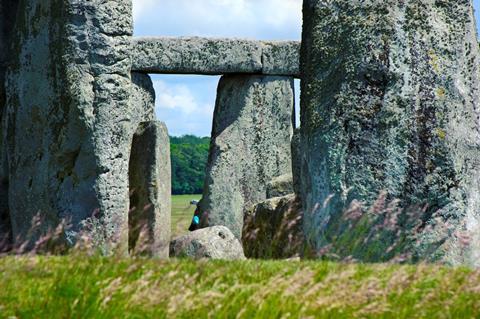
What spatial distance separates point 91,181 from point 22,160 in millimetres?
1219

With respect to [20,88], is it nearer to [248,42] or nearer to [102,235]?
[102,235]

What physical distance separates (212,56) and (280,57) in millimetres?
1064

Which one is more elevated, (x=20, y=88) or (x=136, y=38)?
(x=136, y=38)

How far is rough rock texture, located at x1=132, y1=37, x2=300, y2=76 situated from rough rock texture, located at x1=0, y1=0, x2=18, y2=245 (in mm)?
5045

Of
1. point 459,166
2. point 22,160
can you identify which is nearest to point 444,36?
point 459,166

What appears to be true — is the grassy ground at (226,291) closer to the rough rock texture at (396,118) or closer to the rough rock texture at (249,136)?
the rough rock texture at (396,118)

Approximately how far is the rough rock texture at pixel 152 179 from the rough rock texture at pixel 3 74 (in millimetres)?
1466

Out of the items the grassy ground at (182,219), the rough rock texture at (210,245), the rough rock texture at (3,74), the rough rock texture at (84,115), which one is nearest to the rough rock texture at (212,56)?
the grassy ground at (182,219)

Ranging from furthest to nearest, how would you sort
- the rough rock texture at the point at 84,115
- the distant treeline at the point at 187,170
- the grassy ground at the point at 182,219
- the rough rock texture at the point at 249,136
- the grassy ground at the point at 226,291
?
the distant treeline at the point at 187,170
the rough rock texture at the point at 249,136
the rough rock texture at the point at 84,115
the grassy ground at the point at 182,219
the grassy ground at the point at 226,291

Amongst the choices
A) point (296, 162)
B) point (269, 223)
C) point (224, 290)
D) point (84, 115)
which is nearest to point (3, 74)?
point (84, 115)

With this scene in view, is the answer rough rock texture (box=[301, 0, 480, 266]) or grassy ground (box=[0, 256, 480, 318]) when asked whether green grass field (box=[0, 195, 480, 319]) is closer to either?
grassy ground (box=[0, 256, 480, 318])

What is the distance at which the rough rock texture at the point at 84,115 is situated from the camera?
11.2 metres

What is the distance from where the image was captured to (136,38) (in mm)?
18359

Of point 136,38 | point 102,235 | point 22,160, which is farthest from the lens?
point 136,38
